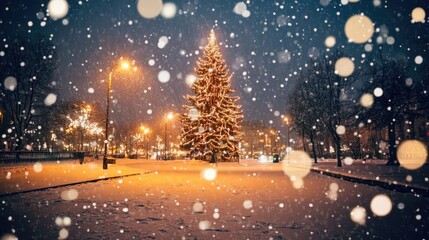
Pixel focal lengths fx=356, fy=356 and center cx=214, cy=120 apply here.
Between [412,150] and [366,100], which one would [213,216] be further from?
[412,150]

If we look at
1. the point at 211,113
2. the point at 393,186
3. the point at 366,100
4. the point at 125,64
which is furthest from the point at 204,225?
the point at 211,113

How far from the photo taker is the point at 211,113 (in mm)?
45844

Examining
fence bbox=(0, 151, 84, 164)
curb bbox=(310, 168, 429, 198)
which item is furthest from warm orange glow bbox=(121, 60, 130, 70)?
curb bbox=(310, 168, 429, 198)

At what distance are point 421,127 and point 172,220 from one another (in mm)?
57953

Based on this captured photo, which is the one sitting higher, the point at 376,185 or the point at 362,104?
the point at 362,104

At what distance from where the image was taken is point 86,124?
6450 cm

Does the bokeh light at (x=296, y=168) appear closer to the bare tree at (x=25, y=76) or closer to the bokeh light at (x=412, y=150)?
the bokeh light at (x=412, y=150)

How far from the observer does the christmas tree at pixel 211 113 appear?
151 feet

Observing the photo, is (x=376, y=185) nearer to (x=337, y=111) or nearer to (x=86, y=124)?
(x=337, y=111)

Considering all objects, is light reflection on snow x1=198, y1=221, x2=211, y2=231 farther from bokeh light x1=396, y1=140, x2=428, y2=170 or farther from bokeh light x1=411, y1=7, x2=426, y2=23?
bokeh light x1=396, y1=140, x2=428, y2=170

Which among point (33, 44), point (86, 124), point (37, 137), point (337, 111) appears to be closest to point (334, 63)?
point (337, 111)

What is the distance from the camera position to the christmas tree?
151 feet

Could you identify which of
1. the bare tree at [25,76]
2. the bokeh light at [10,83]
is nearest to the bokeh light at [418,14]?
the bare tree at [25,76]

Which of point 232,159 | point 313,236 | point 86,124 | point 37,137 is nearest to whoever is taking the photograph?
point 313,236
